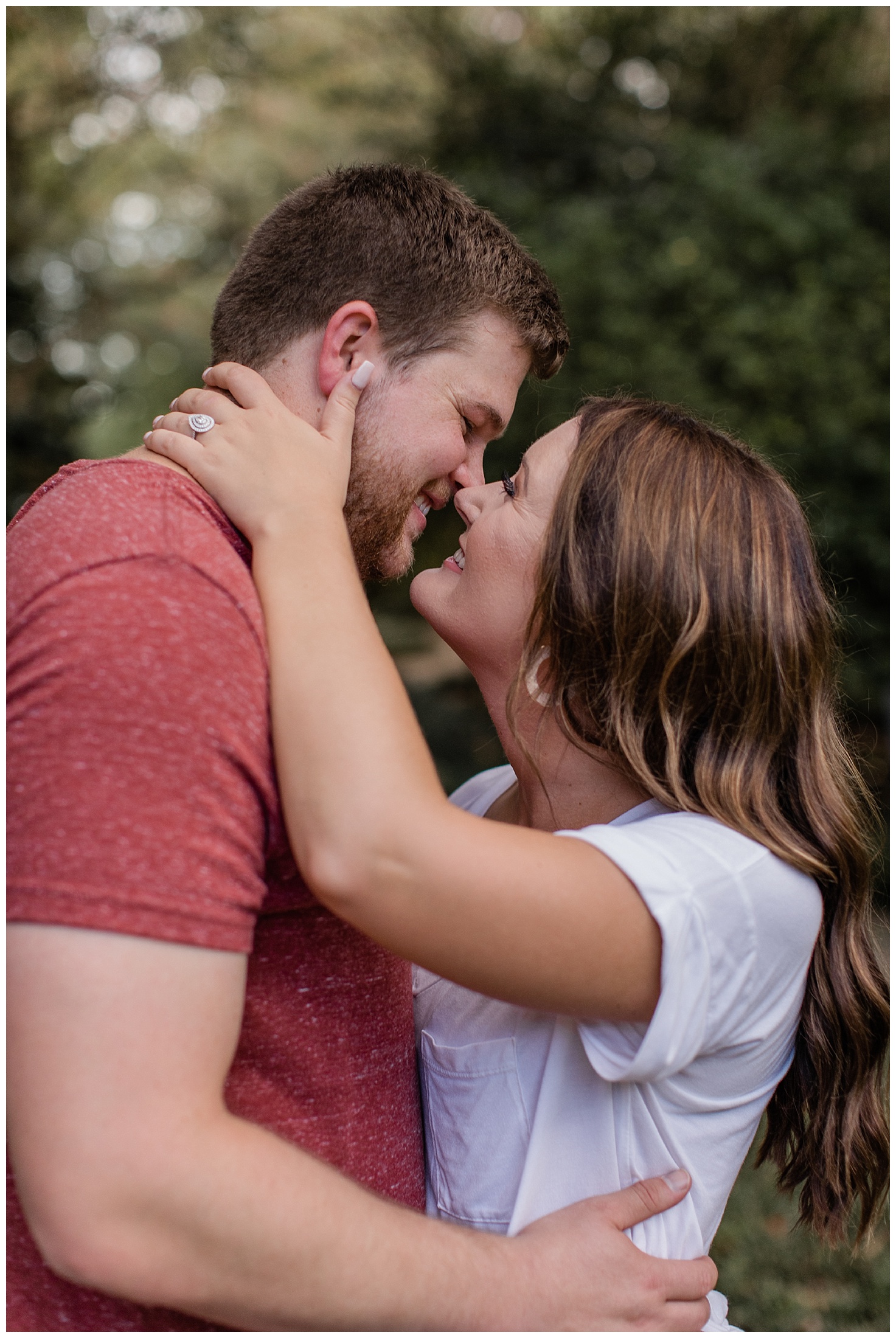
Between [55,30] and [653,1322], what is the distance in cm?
1025

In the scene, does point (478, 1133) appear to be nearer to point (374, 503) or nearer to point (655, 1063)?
point (655, 1063)

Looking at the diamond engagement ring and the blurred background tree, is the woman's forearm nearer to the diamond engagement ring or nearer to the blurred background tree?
the diamond engagement ring

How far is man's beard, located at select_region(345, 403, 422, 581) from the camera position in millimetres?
2248

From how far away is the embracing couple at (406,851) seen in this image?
49.8 inches

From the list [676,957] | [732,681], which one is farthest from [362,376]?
[676,957]

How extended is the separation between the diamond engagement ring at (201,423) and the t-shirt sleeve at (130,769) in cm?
57

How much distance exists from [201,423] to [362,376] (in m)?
0.43

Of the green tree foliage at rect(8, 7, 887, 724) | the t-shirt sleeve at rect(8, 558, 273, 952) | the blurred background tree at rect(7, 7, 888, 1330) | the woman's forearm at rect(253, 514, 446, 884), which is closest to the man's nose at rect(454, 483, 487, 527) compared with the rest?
the woman's forearm at rect(253, 514, 446, 884)

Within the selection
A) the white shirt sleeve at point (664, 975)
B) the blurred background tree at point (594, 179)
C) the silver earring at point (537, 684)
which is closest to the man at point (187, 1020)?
the white shirt sleeve at point (664, 975)

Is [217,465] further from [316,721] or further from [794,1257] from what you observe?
[794,1257]

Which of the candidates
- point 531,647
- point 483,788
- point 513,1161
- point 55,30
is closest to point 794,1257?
point 483,788

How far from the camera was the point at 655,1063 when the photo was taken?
1644 mm

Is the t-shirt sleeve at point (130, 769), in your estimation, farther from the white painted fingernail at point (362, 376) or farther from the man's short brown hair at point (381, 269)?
the man's short brown hair at point (381, 269)

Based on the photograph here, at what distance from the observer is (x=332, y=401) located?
83.0 inches
